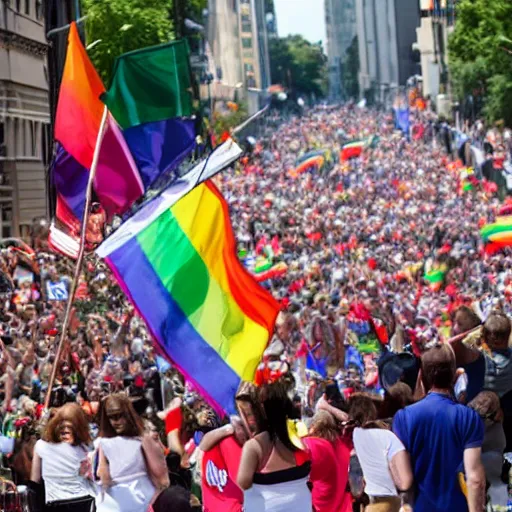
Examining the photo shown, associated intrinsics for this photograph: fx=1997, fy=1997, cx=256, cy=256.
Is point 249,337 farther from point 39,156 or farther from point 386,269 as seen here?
point 386,269

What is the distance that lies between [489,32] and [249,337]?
211 ft

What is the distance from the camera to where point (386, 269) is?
39.3 meters

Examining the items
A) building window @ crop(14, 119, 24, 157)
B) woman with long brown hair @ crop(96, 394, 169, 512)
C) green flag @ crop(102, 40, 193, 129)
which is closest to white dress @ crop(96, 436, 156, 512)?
woman with long brown hair @ crop(96, 394, 169, 512)

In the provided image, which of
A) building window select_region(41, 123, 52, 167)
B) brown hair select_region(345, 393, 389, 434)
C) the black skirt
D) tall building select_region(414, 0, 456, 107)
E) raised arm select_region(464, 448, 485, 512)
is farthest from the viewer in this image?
tall building select_region(414, 0, 456, 107)

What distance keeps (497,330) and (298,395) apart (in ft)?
24.0

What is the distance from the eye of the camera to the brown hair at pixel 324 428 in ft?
A: 29.9

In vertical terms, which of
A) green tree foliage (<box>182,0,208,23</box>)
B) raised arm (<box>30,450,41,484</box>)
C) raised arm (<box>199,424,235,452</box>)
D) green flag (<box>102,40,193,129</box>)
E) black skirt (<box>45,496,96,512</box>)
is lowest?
black skirt (<box>45,496,96,512</box>)

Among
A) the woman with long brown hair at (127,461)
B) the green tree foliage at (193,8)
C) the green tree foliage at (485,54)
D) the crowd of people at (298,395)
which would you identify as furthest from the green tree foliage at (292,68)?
the woman with long brown hair at (127,461)

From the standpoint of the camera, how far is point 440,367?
801 centimetres

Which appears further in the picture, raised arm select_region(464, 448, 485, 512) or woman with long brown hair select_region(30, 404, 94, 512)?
woman with long brown hair select_region(30, 404, 94, 512)

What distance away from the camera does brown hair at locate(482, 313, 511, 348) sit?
997 centimetres

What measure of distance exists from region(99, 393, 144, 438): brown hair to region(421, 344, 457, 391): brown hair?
136 centimetres

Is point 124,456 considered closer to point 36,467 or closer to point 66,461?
point 66,461

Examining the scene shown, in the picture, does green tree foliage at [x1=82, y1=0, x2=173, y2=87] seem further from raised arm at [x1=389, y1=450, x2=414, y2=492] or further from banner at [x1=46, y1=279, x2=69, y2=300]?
raised arm at [x1=389, y1=450, x2=414, y2=492]
